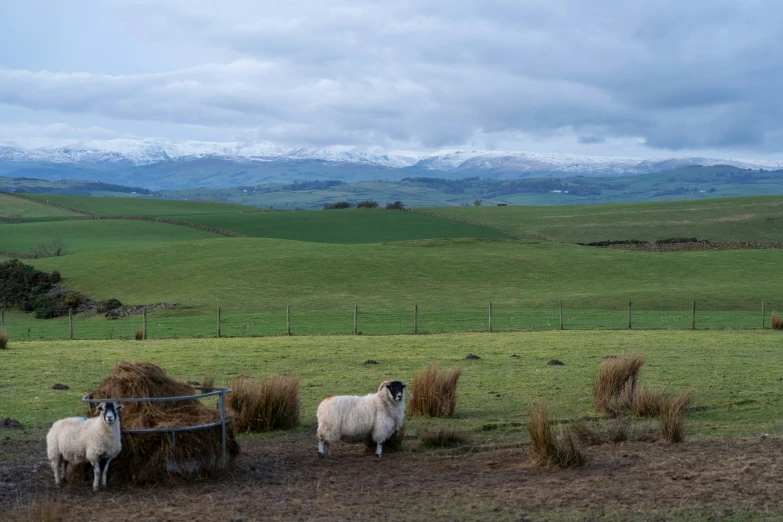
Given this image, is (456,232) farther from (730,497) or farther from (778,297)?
(730,497)

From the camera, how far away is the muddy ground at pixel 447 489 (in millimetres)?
9867

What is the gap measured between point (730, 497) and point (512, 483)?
2.72 meters

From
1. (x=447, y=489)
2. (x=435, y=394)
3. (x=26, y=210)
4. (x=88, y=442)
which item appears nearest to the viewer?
(x=447, y=489)

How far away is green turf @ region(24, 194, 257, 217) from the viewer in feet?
465

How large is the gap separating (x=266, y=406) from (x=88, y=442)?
459 cm

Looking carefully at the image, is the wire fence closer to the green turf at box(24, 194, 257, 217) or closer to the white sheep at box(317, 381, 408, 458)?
the white sheep at box(317, 381, 408, 458)

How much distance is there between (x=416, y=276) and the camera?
59.8 m

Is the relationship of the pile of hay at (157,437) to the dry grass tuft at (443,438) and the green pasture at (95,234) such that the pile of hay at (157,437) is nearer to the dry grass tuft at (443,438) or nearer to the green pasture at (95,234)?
the dry grass tuft at (443,438)

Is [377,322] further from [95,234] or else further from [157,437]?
[95,234]

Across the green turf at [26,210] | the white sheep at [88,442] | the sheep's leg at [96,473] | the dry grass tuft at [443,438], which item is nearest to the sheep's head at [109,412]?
the white sheep at [88,442]

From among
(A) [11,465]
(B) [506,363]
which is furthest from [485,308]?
(A) [11,465]

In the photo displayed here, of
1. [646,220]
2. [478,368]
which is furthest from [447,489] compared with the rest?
[646,220]

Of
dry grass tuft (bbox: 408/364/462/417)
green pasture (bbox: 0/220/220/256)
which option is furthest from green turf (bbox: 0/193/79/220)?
dry grass tuft (bbox: 408/364/462/417)

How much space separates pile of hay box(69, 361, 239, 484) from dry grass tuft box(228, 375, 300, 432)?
2594 mm
